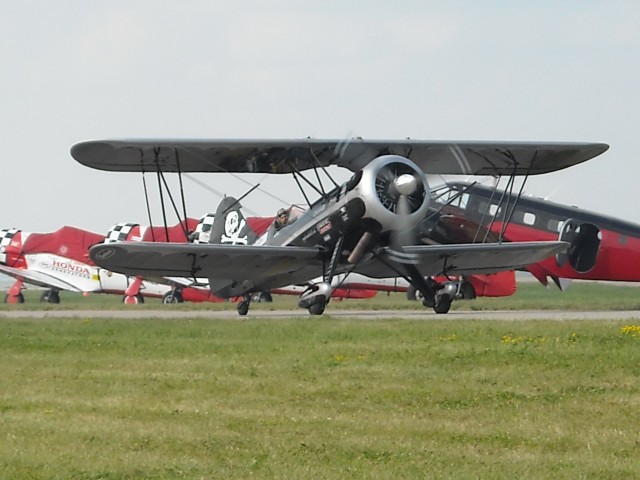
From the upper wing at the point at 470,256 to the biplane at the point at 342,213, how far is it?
0.02 metres

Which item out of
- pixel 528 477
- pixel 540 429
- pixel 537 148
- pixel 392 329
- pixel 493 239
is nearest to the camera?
pixel 528 477

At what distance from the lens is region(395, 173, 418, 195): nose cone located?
19.3 m

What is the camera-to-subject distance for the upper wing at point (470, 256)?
2130cm

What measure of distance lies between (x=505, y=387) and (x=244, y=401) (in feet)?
7.93

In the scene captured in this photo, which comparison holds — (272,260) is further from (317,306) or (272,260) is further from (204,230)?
(204,230)

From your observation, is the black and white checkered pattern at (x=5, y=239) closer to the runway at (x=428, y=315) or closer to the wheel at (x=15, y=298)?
the wheel at (x=15, y=298)

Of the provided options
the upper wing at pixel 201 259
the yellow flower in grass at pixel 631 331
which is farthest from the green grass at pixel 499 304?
the yellow flower in grass at pixel 631 331

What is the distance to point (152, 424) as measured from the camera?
8.92 m

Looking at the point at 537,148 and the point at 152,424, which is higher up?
the point at 537,148

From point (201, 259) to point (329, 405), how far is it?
11131mm

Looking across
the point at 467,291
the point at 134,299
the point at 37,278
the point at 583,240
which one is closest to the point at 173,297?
the point at 134,299

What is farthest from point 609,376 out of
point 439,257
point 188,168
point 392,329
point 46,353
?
point 188,168

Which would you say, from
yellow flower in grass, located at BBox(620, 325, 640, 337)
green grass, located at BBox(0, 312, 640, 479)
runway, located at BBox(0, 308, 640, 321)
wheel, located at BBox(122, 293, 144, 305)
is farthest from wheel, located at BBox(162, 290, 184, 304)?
yellow flower in grass, located at BBox(620, 325, 640, 337)

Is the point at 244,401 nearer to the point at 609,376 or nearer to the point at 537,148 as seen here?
the point at 609,376
